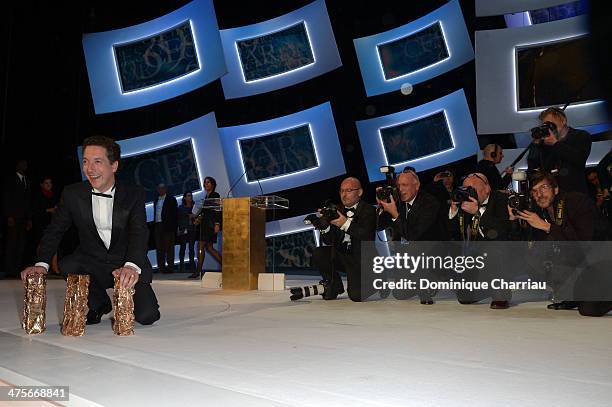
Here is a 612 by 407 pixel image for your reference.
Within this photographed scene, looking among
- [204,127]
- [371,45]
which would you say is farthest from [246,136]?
[371,45]

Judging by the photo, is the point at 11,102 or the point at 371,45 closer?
the point at 371,45

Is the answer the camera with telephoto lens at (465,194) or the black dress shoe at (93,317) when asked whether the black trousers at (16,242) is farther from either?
the camera with telephoto lens at (465,194)

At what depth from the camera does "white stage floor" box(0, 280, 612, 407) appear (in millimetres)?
1806

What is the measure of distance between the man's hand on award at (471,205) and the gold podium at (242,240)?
1775 millimetres

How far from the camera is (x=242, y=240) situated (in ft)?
18.4

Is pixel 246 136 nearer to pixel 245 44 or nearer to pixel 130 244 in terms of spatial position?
pixel 245 44

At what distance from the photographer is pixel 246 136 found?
851 cm

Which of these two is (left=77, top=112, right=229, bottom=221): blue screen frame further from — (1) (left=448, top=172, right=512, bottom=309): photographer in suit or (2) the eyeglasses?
(2) the eyeglasses

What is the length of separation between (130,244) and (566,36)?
17.9ft

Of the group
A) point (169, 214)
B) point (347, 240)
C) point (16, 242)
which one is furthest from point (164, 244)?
point (347, 240)

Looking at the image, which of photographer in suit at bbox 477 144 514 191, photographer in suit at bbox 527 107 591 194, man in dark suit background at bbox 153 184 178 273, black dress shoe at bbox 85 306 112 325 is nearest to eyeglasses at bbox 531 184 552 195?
photographer in suit at bbox 527 107 591 194

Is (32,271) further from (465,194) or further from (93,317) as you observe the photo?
(465,194)

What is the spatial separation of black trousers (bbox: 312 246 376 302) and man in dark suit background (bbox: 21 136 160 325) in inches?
70.8

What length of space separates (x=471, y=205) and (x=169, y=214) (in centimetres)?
457
